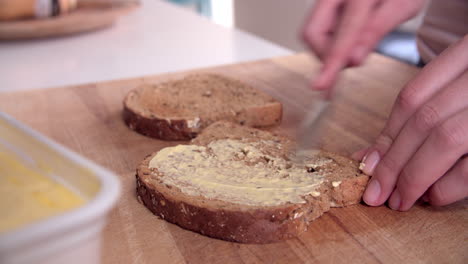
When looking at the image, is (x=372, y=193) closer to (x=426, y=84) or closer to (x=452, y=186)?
(x=452, y=186)

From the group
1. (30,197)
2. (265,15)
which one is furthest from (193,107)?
(265,15)

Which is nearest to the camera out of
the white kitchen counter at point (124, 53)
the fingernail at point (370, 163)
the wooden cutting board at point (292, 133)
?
the wooden cutting board at point (292, 133)

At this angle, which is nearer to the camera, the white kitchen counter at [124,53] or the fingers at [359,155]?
the fingers at [359,155]

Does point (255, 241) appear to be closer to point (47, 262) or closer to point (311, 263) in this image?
point (311, 263)

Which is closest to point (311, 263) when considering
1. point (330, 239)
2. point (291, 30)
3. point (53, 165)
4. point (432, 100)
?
point (330, 239)

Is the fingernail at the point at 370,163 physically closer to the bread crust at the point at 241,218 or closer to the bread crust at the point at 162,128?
the bread crust at the point at 241,218

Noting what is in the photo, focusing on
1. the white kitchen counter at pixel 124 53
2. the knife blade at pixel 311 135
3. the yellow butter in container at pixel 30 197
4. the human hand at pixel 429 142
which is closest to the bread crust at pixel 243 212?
the human hand at pixel 429 142

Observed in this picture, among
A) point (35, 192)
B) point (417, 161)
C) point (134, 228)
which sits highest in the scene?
point (35, 192)
